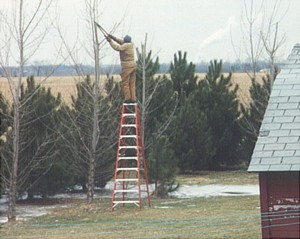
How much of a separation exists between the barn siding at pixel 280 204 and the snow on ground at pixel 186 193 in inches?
300

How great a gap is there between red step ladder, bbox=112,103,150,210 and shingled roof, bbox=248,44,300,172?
5.90 m

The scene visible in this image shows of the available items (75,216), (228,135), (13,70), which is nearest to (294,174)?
(75,216)

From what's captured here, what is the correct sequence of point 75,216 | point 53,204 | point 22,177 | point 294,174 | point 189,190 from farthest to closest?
point 189,190 → point 53,204 → point 22,177 → point 75,216 → point 294,174

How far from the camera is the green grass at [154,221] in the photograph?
41.5 feet

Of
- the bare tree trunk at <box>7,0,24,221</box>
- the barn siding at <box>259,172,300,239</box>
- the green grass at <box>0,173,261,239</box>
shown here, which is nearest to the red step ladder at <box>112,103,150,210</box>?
the green grass at <box>0,173,261,239</box>

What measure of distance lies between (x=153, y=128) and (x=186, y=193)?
5353 mm

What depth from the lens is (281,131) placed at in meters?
10.1

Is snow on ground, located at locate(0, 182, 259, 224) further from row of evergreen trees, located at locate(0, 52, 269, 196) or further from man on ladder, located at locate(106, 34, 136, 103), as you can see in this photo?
man on ladder, located at locate(106, 34, 136, 103)

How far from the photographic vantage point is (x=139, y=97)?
23.9m

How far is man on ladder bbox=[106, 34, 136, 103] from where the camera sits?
16.4 metres

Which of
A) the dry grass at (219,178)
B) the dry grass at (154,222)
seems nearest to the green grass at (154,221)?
the dry grass at (154,222)

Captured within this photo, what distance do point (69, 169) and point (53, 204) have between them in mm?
1096

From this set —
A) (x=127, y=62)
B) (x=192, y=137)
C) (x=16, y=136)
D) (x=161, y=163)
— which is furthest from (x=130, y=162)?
(x=16, y=136)

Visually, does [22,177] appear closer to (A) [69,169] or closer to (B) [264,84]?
(A) [69,169]
